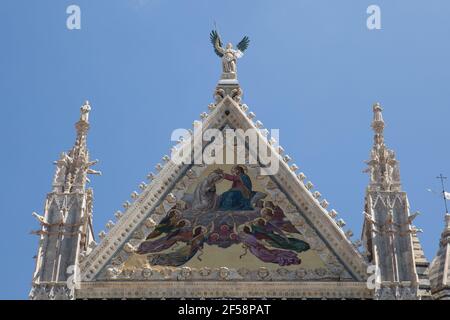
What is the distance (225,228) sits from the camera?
16109 millimetres

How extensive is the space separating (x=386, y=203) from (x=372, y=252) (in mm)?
940

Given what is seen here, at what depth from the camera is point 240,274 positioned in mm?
15406

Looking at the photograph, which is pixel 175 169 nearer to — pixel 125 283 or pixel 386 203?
pixel 125 283

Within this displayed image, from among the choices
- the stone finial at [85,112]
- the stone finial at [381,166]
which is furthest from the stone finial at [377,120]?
the stone finial at [85,112]

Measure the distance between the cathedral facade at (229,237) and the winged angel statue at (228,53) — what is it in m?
1.34

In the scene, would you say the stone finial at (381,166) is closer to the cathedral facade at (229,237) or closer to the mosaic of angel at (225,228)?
the cathedral facade at (229,237)

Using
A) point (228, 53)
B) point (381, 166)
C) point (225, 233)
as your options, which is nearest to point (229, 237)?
point (225, 233)

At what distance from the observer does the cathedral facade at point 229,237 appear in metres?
15.2

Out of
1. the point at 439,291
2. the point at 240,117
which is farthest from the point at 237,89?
the point at 439,291

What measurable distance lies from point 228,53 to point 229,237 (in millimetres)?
4387

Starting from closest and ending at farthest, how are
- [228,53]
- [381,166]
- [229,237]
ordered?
1. [229,237]
2. [381,166]
3. [228,53]

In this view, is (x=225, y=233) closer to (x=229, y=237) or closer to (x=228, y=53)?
(x=229, y=237)

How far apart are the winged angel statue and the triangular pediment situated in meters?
1.98
